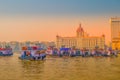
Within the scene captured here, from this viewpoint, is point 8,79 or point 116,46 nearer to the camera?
point 8,79

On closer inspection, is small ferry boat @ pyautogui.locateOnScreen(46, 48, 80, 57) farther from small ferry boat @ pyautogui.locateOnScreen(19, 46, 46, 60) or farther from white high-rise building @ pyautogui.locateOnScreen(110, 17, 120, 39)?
white high-rise building @ pyautogui.locateOnScreen(110, 17, 120, 39)

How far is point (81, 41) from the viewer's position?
285 feet

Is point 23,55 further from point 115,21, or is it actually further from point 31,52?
point 115,21

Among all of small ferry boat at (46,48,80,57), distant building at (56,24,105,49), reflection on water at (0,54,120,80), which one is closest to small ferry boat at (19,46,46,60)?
reflection on water at (0,54,120,80)

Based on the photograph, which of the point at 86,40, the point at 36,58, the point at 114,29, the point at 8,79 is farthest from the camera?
the point at 114,29

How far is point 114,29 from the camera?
93.0 meters

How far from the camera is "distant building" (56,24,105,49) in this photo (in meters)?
85.9

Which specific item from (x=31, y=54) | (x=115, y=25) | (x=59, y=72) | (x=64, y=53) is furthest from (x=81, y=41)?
(x=59, y=72)

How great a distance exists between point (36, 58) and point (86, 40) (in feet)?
167

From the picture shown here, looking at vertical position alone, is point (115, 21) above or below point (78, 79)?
above

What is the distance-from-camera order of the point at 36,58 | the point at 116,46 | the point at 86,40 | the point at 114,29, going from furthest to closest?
1. the point at 114,29
2. the point at 86,40
3. the point at 116,46
4. the point at 36,58

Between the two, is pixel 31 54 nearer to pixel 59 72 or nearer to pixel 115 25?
pixel 59 72

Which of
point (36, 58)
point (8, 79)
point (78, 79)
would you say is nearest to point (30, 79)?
point (8, 79)

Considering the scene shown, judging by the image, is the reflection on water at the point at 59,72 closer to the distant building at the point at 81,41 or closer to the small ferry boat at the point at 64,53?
the small ferry boat at the point at 64,53
